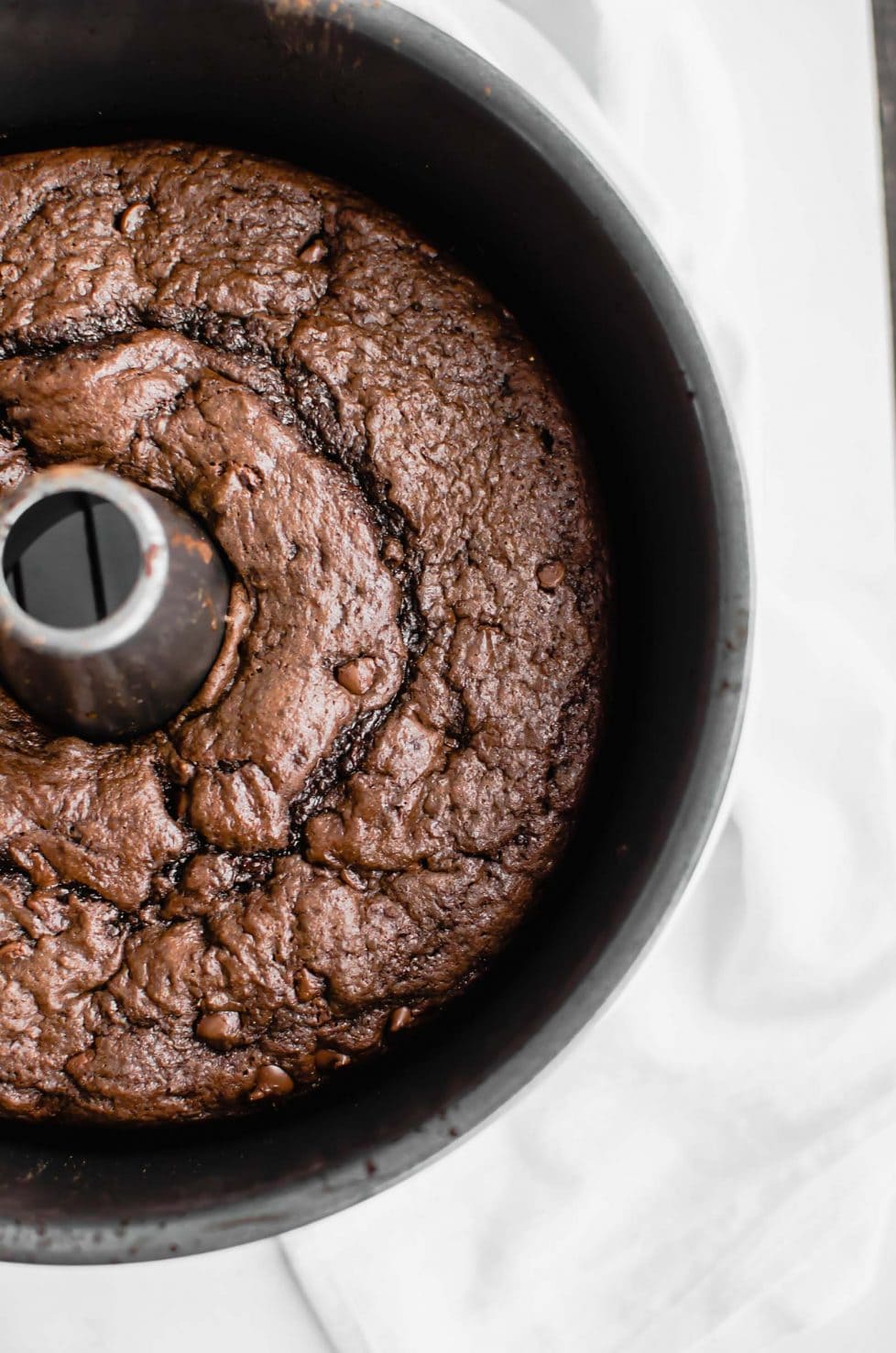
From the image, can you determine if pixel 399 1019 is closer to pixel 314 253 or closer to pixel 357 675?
pixel 357 675

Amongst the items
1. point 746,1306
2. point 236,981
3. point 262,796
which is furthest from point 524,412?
point 746,1306

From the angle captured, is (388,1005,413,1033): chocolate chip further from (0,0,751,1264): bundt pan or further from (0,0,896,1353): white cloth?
(0,0,896,1353): white cloth

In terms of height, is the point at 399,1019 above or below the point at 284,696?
below

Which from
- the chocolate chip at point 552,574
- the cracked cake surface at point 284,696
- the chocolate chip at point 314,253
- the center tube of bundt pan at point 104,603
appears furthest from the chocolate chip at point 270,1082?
the chocolate chip at point 314,253

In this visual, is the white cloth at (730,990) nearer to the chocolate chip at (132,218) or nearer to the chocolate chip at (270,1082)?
the chocolate chip at (270,1082)

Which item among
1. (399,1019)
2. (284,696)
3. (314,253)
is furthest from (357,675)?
(314,253)

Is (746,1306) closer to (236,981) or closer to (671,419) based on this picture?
(236,981)

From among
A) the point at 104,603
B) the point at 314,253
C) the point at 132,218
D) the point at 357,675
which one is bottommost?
the point at 357,675

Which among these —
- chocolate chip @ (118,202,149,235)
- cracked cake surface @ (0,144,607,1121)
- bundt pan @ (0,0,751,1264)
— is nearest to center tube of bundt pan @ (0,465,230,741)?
cracked cake surface @ (0,144,607,1121)
